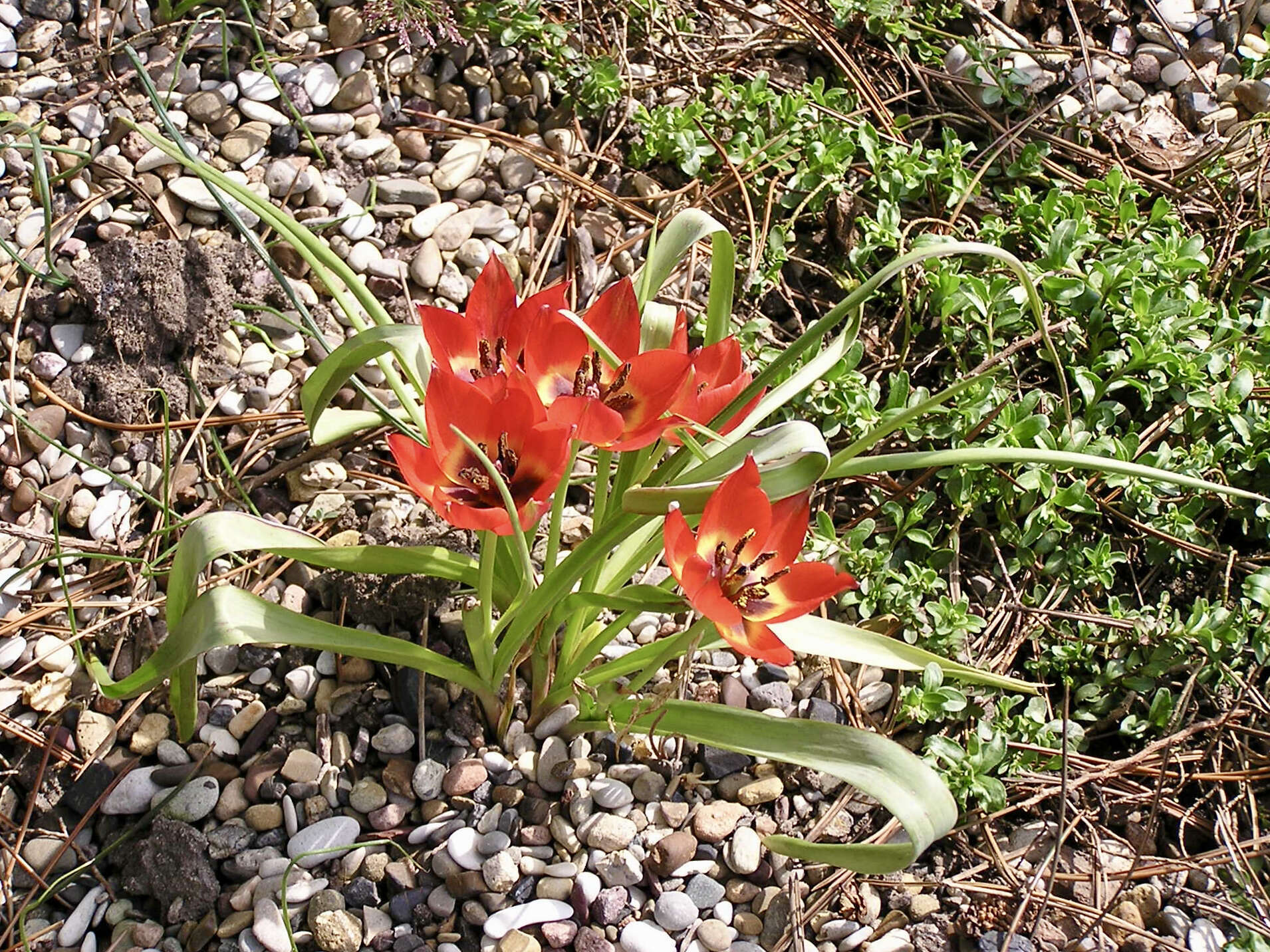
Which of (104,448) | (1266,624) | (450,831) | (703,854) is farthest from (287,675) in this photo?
(1266,624)

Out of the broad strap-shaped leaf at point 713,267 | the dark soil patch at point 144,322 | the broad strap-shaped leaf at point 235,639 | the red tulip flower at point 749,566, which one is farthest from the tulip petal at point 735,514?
the dark soil patch at point 144,322

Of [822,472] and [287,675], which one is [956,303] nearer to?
[822,472]

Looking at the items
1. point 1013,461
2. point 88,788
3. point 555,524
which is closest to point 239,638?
point 555,524

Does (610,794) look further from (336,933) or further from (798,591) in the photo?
(798,591)

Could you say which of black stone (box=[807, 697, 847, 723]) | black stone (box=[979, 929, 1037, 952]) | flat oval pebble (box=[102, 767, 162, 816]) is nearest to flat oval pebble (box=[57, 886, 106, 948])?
flat oval pebble (box=[102, 767, 162, 816])

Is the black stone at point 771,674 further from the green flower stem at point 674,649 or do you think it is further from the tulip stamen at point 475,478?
the tulip stamen at point 475,478

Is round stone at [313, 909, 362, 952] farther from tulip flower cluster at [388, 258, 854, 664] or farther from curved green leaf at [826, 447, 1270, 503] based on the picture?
curved green leaf at [826, 447, 1270, 503]
